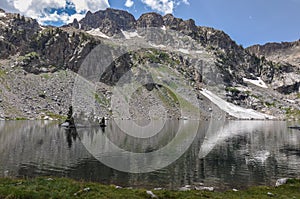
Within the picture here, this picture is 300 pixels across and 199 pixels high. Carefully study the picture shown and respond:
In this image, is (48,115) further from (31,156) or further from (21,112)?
(31,156)

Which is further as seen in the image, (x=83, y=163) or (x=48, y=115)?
(x=48, y=115)

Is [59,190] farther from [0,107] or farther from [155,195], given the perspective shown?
[0,107]

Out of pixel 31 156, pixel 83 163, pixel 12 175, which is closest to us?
pixel 12 175

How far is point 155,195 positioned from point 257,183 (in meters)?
21.5

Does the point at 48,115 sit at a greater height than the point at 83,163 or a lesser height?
greater

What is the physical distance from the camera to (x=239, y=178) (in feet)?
146

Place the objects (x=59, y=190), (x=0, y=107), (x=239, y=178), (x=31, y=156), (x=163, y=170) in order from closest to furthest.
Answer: (x=59, y=190) < (x=239, y=178) < (x=163, y=170) < (x=31, y=156) < (x=0, y=107)

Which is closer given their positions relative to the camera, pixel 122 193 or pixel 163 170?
pixel 122 193

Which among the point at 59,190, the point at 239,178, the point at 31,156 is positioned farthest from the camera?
the point at 31,156

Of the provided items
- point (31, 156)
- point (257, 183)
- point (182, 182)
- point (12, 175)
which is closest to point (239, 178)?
point (257, 183)

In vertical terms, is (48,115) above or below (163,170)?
above

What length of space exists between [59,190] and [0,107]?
176024 millimetres

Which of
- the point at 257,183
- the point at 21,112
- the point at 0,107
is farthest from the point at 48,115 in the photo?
the point at 257,183

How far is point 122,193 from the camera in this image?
2742 centimetres
